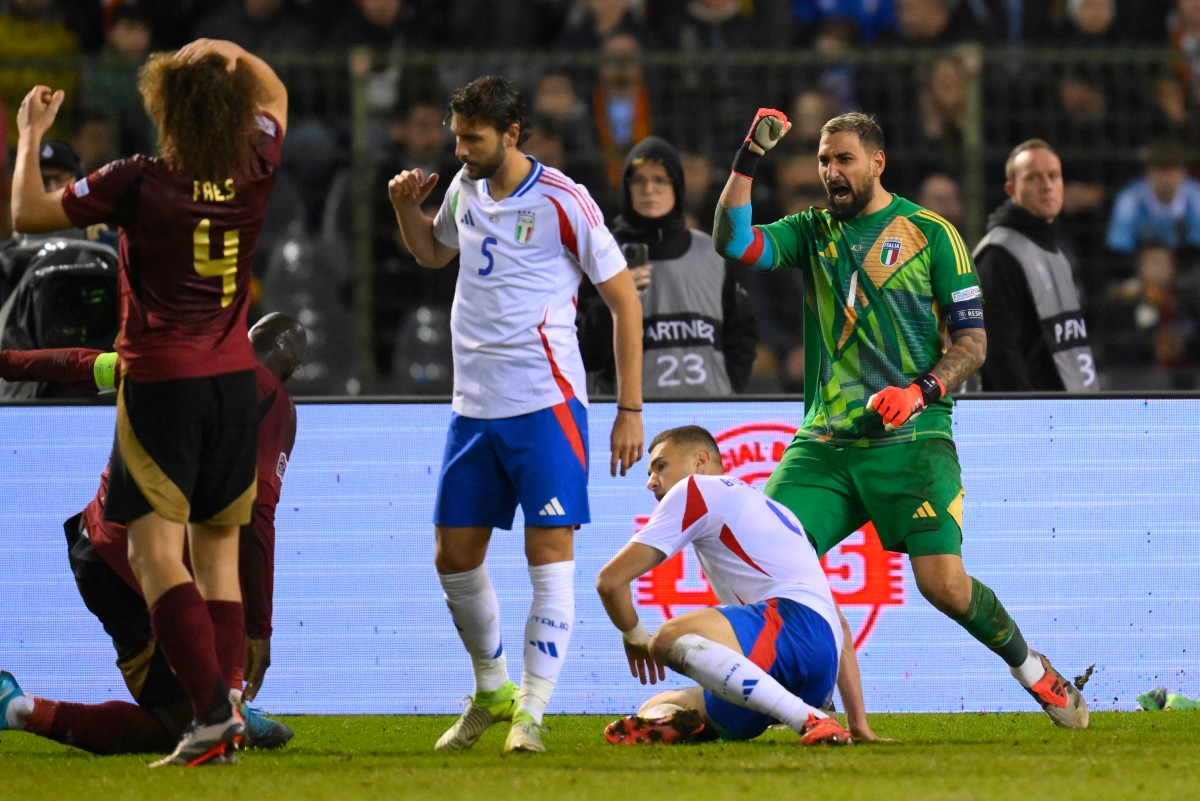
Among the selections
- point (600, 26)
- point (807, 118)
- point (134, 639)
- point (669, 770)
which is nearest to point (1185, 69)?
point (807, 118)

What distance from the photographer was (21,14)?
1217 centimetres

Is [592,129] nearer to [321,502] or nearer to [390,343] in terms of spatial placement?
[390,343]

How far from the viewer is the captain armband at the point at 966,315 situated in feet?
19.6

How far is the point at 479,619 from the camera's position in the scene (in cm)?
573

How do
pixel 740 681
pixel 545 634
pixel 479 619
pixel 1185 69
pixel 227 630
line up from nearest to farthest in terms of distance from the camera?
pixel 227 630 < pixel 740 681 < pixel 545 634 < pixel 479 619 < pixel 1185 69

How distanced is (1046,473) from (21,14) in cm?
809

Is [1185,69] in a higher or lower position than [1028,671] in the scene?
higher

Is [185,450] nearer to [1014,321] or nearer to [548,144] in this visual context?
[1014,321]

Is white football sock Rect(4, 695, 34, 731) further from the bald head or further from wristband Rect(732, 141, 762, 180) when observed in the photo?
wristband Rect(732, 141, 762, 180)

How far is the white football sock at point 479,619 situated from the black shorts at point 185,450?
83 centimetres

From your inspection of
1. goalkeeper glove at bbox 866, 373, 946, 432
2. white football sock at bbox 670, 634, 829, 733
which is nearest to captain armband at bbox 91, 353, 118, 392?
white football sock at bbox 670, 634, 829, 733

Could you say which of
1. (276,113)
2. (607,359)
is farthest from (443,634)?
(276,113)

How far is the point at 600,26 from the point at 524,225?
6905 millimetres

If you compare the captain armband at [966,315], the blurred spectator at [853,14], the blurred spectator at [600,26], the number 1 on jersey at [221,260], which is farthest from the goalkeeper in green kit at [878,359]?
the blurred spectator at [853,14]
